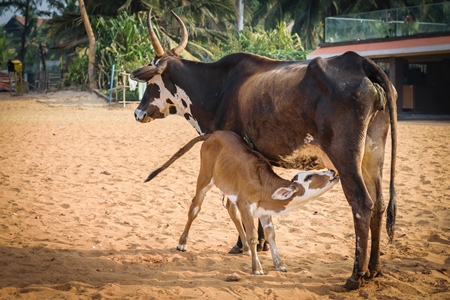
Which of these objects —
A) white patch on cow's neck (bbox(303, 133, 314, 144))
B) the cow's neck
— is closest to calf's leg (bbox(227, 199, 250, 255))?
the cow's neck

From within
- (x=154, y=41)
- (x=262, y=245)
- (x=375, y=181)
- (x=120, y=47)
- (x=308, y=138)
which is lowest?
(x=262, y=245)

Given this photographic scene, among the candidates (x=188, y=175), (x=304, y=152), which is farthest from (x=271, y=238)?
(x=188, y=175)

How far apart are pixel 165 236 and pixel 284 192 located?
7.74 feet

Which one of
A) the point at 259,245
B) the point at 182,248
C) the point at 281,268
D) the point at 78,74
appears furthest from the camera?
the point at 78,74

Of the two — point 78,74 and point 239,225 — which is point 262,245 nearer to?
point 239,225

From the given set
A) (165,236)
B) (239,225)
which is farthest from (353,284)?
(165,236)

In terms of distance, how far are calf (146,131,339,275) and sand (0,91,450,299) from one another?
0.46 m

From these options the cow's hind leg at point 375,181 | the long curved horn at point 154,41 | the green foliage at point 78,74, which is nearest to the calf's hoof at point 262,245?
the cow's hind leg at point 375,181

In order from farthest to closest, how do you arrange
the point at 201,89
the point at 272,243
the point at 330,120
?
the point at 201,89 < the point at 272,243 < the point at 330,120

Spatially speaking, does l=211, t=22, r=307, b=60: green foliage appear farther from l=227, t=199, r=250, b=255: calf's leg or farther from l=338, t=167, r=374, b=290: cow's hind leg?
l=338, t=167, r=374, b=290: cow's hind leg

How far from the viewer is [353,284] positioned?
5.90 meters

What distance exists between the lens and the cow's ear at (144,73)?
8391mm

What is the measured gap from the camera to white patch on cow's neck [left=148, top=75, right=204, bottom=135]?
28.1 ft

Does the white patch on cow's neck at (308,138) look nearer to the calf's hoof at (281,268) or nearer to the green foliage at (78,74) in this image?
the calf's hoof at (281,268)
